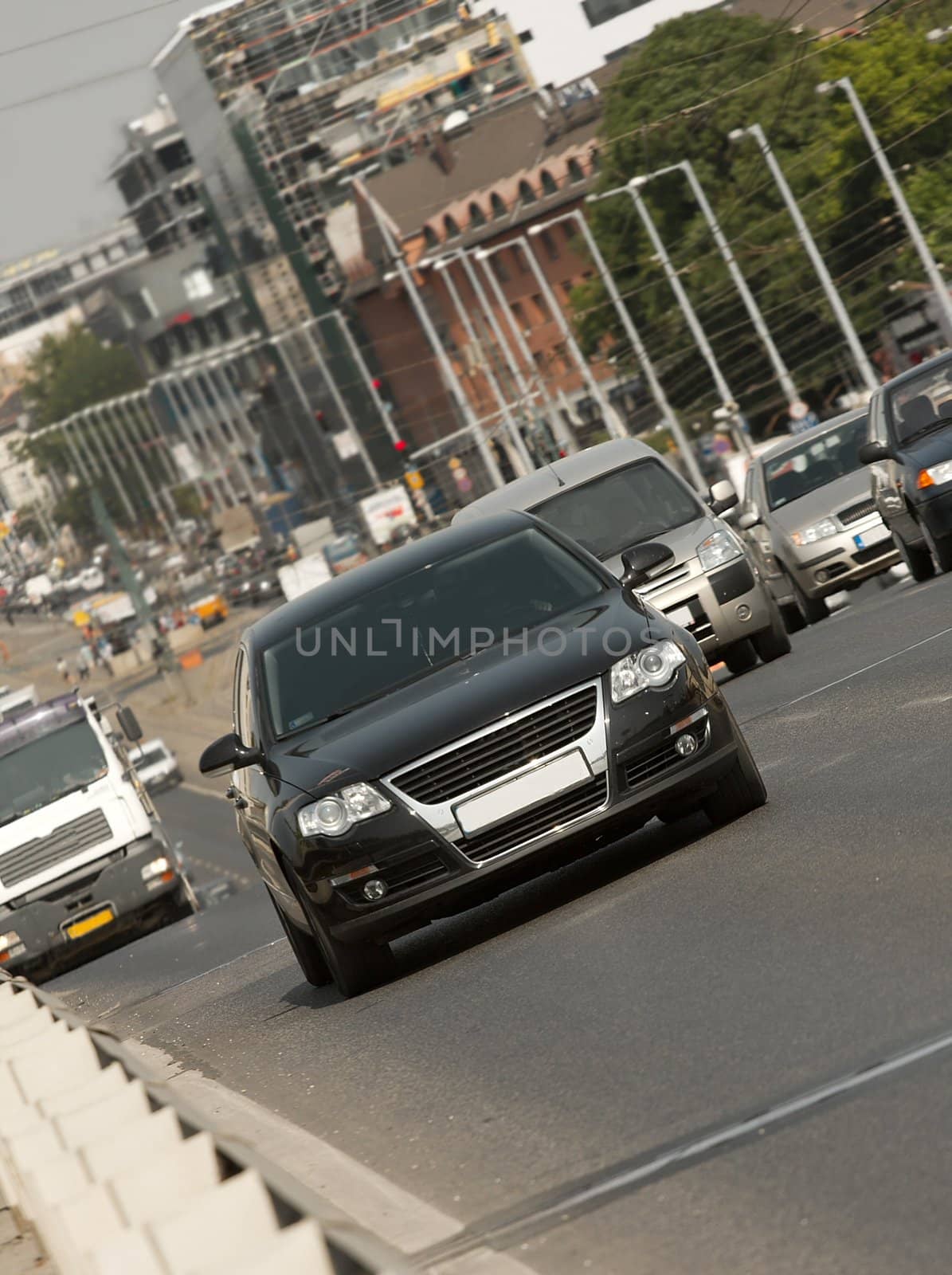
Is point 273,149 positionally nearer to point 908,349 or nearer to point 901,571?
point 908,349

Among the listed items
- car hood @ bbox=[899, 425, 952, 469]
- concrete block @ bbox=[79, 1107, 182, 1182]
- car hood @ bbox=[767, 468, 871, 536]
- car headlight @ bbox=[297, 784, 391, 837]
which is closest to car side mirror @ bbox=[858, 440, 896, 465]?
car hood @ bbox=[899, 425, 952, 469]

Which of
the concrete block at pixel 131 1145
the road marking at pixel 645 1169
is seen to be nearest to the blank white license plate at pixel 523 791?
the road marking at pixel 645 1169

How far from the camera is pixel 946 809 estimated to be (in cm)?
872

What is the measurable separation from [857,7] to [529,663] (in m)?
72.4

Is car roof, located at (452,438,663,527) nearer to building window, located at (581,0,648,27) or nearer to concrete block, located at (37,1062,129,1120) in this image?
concrete block, located at (37,1062,129,1120)

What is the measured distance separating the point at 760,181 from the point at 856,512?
177 ft

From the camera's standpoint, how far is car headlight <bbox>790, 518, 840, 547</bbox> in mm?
22156

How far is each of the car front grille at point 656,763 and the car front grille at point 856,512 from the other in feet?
42.2

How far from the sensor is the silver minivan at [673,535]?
18.1m

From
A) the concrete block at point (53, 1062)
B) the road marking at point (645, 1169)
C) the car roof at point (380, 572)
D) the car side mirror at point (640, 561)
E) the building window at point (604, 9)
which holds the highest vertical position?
the building window at point (604, 9)

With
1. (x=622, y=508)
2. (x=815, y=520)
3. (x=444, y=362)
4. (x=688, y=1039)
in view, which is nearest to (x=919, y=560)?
(x=815, y=520)

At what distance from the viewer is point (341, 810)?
9.45 metres

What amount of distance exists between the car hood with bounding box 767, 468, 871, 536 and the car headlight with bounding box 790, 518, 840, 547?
44 mm

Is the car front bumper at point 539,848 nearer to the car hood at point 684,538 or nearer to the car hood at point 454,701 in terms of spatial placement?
the car hood at point 454,701
